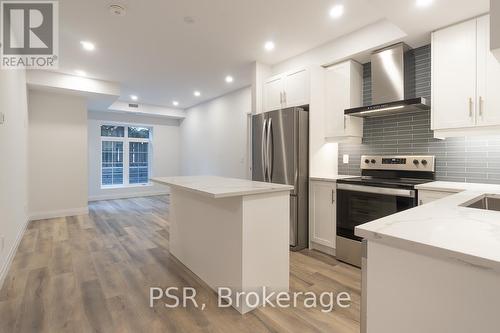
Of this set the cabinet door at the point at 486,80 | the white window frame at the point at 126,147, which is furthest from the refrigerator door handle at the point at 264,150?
the white window frame at the point at 126,147

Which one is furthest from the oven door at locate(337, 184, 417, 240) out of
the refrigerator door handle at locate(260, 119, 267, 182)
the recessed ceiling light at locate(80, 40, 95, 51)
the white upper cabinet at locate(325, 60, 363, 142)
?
the recessed ceiling light at locate(80, 40, 95, 51)

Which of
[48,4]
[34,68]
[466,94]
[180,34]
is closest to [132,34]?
[180,34]

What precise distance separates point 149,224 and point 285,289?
3.14m

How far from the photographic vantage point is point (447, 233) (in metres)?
0.87

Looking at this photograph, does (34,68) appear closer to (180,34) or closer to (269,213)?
(180,34)

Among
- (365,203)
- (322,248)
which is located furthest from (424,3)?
(322,248)

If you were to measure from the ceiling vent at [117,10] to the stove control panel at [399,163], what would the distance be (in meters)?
3.20

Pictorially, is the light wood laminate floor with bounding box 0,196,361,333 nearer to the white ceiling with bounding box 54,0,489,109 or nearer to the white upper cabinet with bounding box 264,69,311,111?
the white upper cabinet with bounding box 264,69,311,111

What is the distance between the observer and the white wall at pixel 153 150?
7.01m

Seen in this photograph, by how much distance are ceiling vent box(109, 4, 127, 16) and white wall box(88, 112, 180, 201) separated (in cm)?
518

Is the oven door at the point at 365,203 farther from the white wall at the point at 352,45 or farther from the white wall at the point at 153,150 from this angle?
the white wall at the point at 153,150

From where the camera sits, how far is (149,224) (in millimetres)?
4586

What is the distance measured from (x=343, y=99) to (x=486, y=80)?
1359mm

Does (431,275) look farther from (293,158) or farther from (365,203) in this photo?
(293,158)
